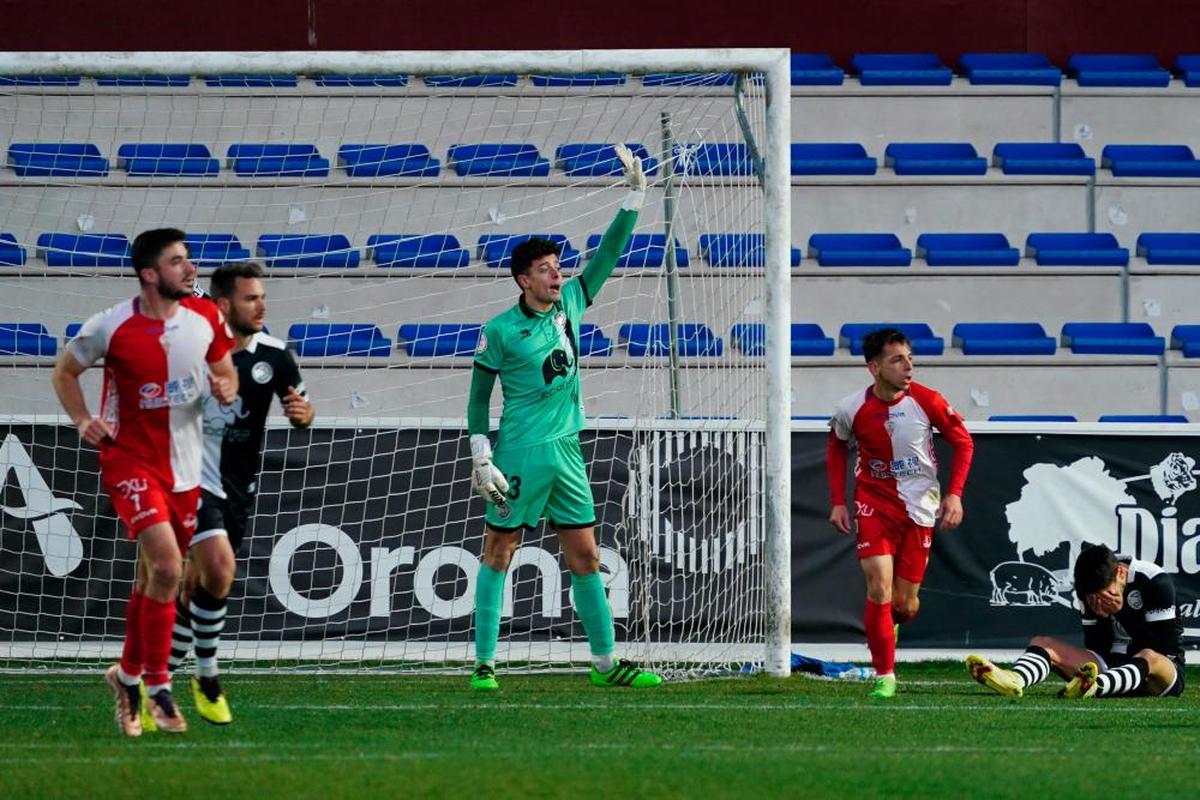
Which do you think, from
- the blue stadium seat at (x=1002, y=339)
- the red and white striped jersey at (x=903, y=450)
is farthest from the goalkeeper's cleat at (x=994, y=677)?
the blue stadium seat at (x=1002, y=339)

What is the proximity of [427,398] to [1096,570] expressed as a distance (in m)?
5.25

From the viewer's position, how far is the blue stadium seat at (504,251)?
40.9 feet

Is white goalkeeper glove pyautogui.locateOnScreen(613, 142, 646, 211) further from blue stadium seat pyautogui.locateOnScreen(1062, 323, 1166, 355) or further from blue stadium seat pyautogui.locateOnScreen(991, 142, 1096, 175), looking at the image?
blue stadium seat pyautogui.locateOnScreen(991, 142, 1096, 175)

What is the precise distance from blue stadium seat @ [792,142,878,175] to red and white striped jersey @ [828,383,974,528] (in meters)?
6.22

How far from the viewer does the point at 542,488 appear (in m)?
8.35

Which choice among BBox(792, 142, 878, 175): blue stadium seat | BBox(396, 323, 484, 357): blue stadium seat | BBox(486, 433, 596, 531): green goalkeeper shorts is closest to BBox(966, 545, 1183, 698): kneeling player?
BBox(486, 433, 596, 531): green goalkeeper shorts

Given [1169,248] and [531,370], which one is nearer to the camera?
[531,370]

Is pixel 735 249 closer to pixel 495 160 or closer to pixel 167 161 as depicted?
pixel 495 160

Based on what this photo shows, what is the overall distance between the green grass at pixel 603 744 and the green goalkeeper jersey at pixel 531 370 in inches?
51.7

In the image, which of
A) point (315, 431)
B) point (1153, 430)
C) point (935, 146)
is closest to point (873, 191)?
point (935, 146)

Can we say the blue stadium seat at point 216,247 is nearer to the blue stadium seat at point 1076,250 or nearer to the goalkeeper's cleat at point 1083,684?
the blue stadium seat at point 1076,250

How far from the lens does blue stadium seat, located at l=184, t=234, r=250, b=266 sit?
40.3 feet

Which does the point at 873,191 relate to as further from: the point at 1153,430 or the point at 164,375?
the point at 164,375

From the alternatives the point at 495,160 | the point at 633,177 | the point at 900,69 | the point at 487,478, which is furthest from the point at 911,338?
the point at 487,478
